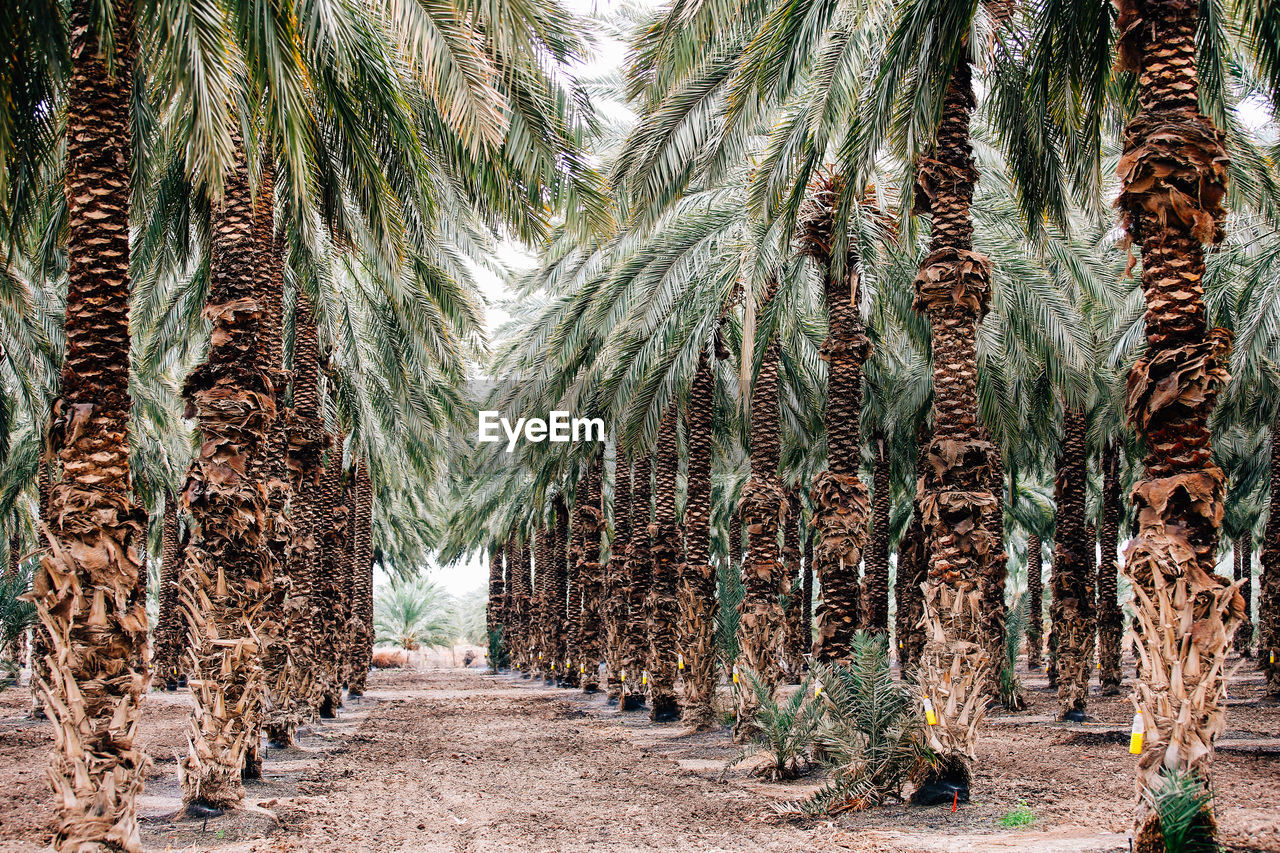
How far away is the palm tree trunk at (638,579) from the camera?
1912 centimetres

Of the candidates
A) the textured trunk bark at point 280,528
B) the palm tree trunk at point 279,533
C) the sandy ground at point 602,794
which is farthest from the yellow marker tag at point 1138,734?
the textured trunk bark at point 280,528

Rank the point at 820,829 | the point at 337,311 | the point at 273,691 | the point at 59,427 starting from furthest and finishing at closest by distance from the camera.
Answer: the point at 337,311, the point at 273,691, the point at 820,829, the point at 59,427

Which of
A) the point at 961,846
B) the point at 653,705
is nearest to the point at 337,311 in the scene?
the point at 653,705

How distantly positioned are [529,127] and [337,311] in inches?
331

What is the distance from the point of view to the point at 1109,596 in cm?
2025

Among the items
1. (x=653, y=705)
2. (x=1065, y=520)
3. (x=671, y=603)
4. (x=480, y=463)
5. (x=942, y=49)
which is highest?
(x=942, y=49)

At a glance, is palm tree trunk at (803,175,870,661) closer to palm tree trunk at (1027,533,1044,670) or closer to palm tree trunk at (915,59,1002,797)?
palm tree trunk at (915,59,1002,797)

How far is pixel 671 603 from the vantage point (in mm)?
17594

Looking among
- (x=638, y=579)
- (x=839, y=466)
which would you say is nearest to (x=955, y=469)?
(x=839, y=466)

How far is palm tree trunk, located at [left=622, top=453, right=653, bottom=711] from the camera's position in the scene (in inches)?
753

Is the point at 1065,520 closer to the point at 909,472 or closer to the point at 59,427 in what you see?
the point at 909,472

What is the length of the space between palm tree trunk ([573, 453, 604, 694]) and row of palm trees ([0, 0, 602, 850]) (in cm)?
761

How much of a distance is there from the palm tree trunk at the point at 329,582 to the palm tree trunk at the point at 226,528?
211 inches

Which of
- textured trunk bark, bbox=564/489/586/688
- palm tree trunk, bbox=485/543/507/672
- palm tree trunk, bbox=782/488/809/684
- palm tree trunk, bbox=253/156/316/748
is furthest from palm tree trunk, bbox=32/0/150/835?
palm tree trunk, bbox=485/543/507/672
